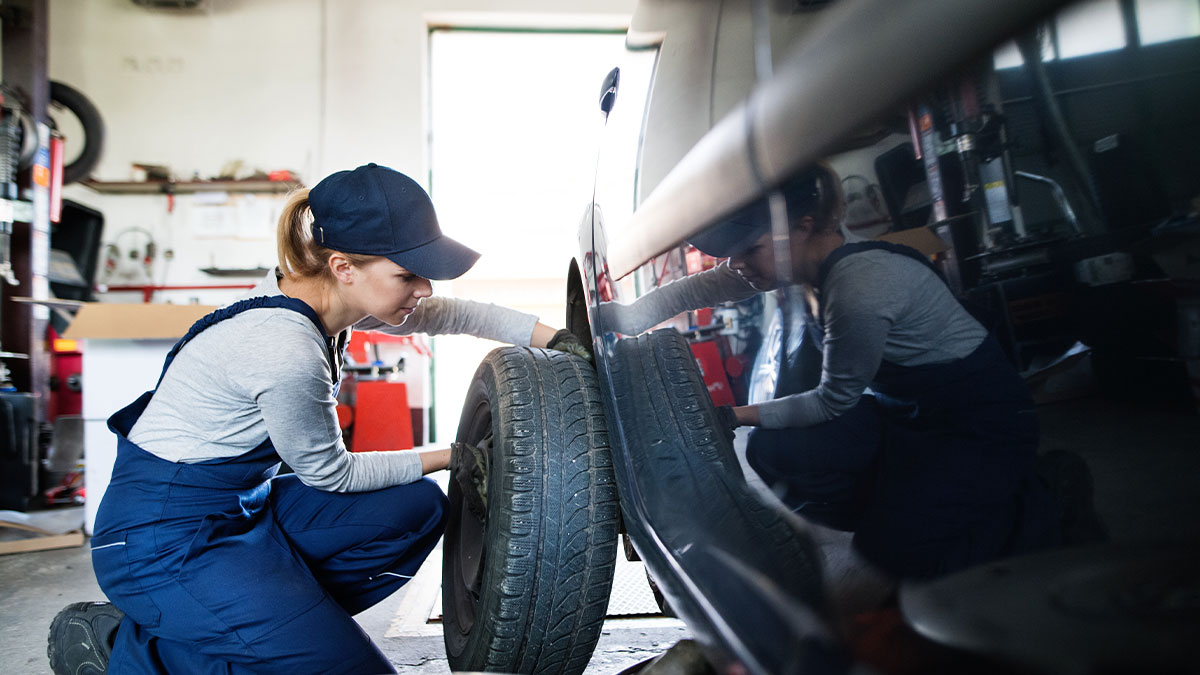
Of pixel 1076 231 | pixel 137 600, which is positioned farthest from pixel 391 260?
pixel 1076 231

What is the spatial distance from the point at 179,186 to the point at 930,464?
20.6 feet

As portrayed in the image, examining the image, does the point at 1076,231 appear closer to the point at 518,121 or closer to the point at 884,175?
the point at 884,175

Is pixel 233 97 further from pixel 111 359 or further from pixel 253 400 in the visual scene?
pixel 253 400

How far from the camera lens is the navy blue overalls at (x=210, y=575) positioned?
1.11 m

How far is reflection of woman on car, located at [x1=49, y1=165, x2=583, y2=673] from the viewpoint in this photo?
1121 millimetres

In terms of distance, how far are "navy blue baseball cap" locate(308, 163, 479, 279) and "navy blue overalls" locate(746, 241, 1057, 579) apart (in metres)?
0.78

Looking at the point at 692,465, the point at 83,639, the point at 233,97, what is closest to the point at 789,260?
the point at 692,465

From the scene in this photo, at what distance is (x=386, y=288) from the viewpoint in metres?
1.21

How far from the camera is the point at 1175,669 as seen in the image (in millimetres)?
303

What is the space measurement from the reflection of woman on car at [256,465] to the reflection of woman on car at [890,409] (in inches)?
30.2

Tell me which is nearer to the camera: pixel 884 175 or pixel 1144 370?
pixel 1144 370

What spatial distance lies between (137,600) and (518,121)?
5.56m

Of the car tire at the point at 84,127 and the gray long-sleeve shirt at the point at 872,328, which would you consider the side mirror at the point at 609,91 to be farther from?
the car tire at the point at 84,127

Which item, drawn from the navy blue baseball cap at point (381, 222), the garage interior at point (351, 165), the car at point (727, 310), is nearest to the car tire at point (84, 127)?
the garage interior at point (351, 165)
